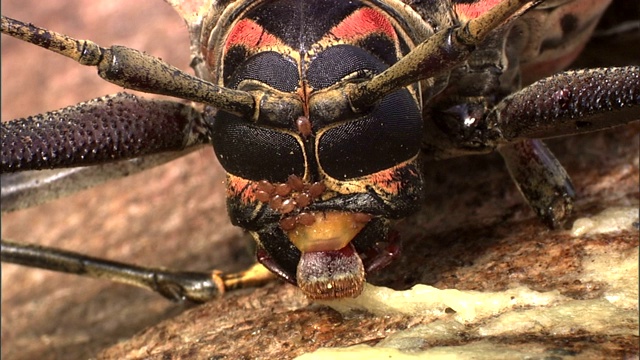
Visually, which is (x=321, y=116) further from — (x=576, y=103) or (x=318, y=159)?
(x=576, y=103)

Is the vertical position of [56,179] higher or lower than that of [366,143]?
higher

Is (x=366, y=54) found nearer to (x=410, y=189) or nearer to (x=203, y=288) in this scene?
(x=410, y=189)

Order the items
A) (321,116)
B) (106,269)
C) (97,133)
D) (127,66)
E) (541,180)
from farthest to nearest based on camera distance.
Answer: (106,269)
(541,180)
(97,133)
(321,116)
(127,66)

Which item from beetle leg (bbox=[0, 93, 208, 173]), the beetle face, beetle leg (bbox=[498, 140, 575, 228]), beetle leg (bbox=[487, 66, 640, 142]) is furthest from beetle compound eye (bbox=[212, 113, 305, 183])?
beetle leg (bbox=[498, 140, 575, 228])

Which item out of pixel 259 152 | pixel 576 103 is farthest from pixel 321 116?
pixel 576 103

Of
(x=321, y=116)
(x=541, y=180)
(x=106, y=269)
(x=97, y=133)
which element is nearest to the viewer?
(x=321, y=116)

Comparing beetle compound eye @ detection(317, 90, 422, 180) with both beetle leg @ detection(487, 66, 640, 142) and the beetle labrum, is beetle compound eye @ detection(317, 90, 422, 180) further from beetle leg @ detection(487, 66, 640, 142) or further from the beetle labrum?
beetle leg @ detection(487, 66, 640, 142)

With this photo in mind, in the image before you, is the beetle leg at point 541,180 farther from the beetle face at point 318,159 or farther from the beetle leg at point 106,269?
the beetle leg at point 106,269

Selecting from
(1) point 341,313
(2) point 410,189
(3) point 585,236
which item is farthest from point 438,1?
(1) point 341,313
